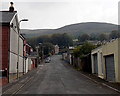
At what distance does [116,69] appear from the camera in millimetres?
22531

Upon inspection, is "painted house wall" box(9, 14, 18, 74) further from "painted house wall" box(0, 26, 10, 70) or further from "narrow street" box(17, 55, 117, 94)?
"narrow street" box(17, 55, 117, 94)

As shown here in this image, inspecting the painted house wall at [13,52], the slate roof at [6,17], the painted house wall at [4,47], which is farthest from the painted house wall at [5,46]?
the painted house wall at [13,52]

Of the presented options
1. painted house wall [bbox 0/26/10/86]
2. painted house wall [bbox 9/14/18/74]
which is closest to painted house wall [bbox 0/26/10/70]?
painted house wall [bbox 0/26/10/86]

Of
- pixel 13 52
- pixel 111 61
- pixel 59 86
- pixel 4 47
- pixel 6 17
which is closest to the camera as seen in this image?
pixel 59 86

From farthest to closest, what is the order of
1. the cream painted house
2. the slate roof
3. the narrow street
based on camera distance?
the slate roof < the cream painted house < the narrow street

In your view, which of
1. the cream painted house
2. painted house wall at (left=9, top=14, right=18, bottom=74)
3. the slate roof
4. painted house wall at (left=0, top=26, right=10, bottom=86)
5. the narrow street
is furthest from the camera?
painted house wall at (left=9, top=14, right=18, bottom=74)

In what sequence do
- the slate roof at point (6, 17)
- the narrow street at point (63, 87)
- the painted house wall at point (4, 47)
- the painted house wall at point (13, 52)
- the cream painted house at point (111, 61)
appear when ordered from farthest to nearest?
the painted house wall at point (13, 52)
the slate roof at point (6, 17)
the painted house wall at point (4, 47)
the cream painted house at point (111, 61)
the narrow street at point (63, 87)

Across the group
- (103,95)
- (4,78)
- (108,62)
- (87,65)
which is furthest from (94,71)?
(103,95)

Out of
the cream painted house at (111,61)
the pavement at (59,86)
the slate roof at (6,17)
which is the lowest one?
the pavement at (59,86)

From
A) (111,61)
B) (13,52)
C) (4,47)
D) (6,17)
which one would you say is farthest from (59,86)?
(6,17)

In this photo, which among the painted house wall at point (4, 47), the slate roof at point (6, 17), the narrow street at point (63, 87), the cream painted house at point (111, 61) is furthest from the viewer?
the slate roof at point (6, 17)

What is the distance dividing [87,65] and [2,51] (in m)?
18.9

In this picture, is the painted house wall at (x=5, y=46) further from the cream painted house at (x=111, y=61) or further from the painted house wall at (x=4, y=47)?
the cream painted house at (x=111, y=61)

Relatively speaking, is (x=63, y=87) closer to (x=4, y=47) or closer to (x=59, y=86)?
(x=59, y=86)
